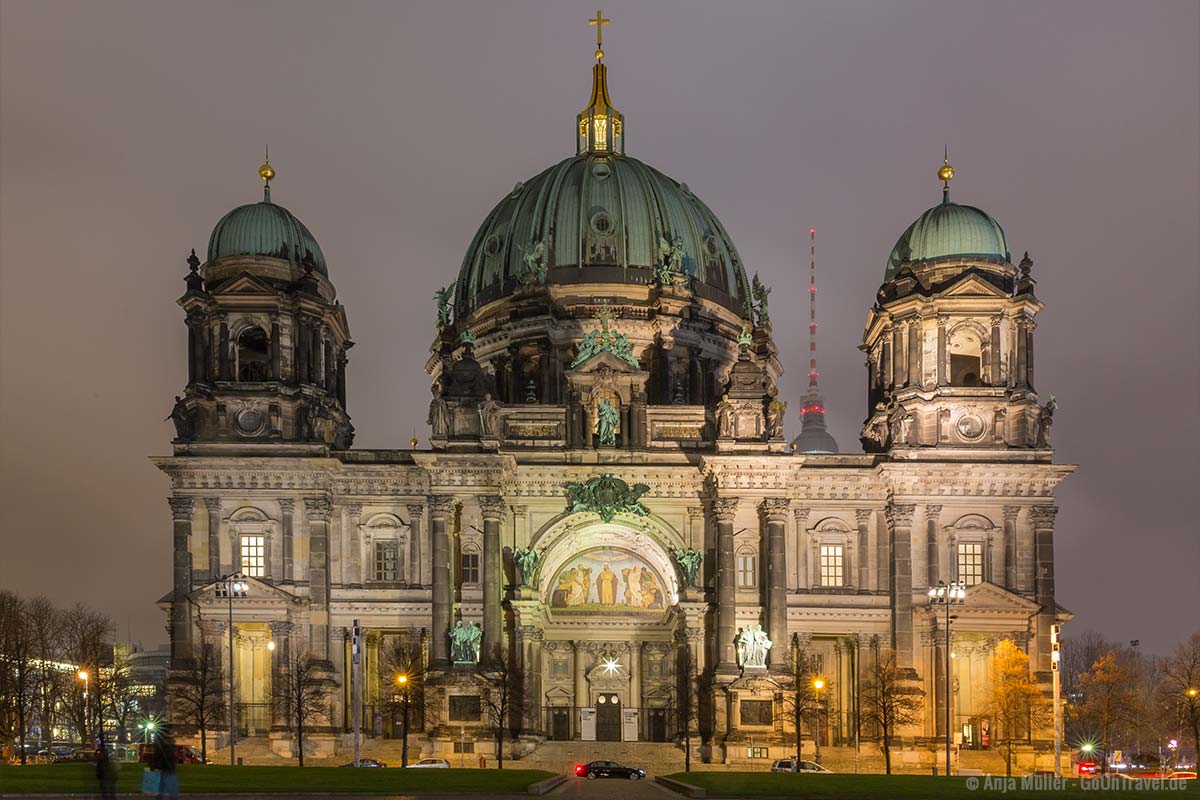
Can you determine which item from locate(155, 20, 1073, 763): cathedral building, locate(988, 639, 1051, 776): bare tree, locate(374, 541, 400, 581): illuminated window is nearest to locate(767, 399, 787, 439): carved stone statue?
locate(155, 20, 1073, 763): cathedral building

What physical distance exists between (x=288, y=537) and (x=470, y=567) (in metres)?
9.67

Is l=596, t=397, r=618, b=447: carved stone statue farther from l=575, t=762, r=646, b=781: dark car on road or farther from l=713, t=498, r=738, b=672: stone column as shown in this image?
l=575, t=762, r=646, b=781: dark car on road

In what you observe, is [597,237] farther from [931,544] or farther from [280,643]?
[280,643]

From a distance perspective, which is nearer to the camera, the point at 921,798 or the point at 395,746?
the point at 921,798

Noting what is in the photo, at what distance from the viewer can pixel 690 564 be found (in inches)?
3191

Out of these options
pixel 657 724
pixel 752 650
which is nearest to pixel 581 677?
pixel 657 724

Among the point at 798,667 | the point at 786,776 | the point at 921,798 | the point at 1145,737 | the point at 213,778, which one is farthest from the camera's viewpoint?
the point at 1145,737

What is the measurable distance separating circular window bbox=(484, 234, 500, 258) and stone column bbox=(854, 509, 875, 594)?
31.6m

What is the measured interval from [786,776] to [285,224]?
44546 mm

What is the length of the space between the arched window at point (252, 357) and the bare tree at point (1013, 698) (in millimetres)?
41901

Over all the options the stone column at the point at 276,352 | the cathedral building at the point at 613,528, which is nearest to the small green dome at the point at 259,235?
the cathedral building at the point at 613,528

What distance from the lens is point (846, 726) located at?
82.5 metres

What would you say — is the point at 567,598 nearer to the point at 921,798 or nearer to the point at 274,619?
the point at 274,619

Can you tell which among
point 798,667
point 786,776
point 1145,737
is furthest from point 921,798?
→ point 1145,737
